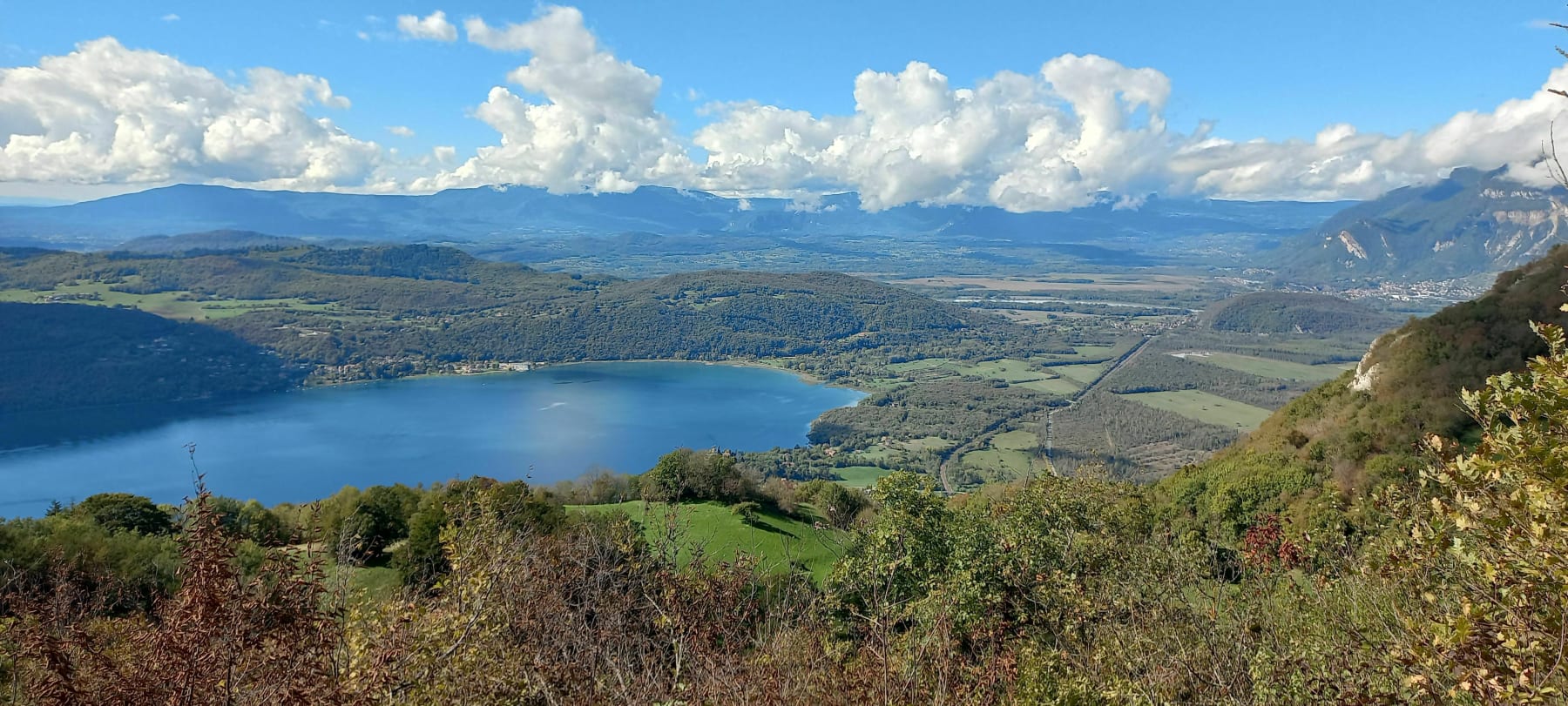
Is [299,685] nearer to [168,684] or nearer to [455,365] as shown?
[168,684]

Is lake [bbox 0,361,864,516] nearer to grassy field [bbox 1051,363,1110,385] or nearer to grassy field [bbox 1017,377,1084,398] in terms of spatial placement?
grassy field [bbox 1017,377,1084,398]

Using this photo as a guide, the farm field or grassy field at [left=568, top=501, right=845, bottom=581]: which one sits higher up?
grassy field at [left=568, top=501, right=845, bottom=581]

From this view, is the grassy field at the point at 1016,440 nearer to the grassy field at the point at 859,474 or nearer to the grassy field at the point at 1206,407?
the grassy field at the point at 859,474

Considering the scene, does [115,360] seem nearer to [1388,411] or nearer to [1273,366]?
[1388,411]

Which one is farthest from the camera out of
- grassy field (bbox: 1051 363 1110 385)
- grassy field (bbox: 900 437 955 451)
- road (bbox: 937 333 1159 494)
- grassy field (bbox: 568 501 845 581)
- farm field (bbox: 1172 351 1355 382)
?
grassy field (bbox: 1051 363 1110 385)

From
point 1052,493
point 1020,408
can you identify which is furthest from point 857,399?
point 1052,493

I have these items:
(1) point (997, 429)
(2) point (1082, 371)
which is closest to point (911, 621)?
(1) point (997, 429)

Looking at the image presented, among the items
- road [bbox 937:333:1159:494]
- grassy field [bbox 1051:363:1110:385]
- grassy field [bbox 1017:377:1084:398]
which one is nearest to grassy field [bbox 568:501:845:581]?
road [bbox 937:333:1159:494]

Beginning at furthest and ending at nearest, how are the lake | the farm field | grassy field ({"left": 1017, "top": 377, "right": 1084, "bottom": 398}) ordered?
the farm field
grassy field ({"left": 1017, "top": 377, "right": 1084, "bottom": 398})
the lake
